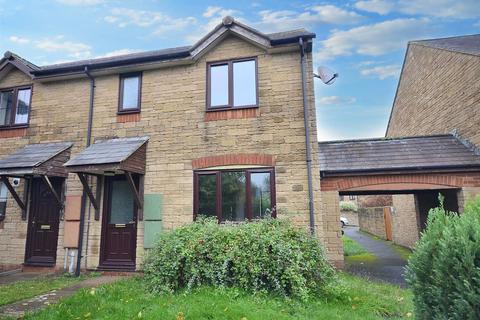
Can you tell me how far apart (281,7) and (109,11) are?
220 inches

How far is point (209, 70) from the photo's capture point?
8812 millimetres

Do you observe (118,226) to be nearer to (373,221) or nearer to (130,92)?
(130,92)

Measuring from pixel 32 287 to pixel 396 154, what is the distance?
1004 centimetres

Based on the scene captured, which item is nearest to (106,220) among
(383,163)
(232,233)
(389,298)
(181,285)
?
(181,285)

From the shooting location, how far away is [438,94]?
11477 millimetres

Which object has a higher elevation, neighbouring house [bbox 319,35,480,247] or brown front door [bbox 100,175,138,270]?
neighbouring house [bbox 319,35,480,247]

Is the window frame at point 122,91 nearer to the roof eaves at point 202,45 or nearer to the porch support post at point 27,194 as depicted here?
the roof eaves at point 202,45

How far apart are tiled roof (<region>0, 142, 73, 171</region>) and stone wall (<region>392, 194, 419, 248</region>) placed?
45.2 feet

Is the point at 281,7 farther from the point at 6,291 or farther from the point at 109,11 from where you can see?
the point at 6,291

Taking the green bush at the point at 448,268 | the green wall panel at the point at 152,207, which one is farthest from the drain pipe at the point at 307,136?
the green bush at the point at 448,268

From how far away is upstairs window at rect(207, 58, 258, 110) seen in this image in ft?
27.7

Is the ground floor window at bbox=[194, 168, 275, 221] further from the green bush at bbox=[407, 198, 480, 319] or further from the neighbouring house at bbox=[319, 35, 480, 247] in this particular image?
the green bush at bbox=[407, 198, 480, 319]

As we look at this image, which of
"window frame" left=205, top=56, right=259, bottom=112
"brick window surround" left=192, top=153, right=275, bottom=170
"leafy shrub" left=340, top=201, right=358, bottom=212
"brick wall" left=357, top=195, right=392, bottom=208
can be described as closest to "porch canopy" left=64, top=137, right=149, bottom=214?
"brick window surround" left=192, top=153, right=275, bottom=170

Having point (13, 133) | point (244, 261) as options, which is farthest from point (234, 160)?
point (13, 133)
